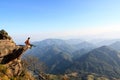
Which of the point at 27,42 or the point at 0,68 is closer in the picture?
the point at 0,68

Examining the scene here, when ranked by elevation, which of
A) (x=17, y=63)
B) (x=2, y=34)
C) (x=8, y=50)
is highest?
(x=2, y=34)

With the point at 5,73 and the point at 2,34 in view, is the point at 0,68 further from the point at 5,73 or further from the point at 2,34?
the point at 2,34

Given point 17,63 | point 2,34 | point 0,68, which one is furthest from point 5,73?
point 2,34

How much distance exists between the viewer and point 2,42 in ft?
181

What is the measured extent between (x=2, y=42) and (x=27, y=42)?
8.47 meters

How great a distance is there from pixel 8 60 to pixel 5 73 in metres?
6.23

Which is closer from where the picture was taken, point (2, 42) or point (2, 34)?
point (2, 42)

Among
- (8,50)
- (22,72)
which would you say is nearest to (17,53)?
(8,50)

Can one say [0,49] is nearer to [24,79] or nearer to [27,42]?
[27,42]

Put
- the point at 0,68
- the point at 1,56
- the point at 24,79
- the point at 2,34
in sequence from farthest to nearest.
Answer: the point at 2,34 < the point at 24,79 < the point at 1,56 < the point at 0,68

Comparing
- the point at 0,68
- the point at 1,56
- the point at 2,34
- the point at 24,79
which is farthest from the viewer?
the point at 2,34

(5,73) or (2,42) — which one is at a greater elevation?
(2,42)

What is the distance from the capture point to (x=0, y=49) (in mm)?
52125

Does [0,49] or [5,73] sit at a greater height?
[0,49]
